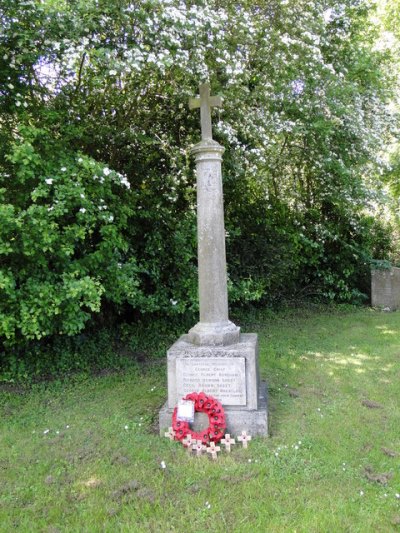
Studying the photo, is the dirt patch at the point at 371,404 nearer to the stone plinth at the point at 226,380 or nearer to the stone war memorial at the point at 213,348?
the stone war memorial at the point at 213,348

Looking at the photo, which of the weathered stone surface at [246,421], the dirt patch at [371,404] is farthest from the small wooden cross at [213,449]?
the dirt patch at [371,404]

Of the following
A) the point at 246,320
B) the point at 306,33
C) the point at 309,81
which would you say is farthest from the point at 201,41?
the point at 246,320

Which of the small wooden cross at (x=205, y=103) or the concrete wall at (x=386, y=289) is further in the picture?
the concrete wall at (x=386, y=289)

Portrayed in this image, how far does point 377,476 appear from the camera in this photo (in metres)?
3.44

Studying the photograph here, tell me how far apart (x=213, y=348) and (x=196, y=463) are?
42.2 inches

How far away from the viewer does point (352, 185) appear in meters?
8.79

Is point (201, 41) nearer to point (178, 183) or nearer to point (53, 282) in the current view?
point (178, 183)

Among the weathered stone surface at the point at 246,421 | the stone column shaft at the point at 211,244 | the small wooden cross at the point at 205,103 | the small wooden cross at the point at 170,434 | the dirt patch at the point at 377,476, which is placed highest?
the small wooden cross at the point at 205,103

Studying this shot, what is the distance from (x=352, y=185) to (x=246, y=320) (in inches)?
141

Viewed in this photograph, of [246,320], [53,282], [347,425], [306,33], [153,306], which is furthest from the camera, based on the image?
[246,320]

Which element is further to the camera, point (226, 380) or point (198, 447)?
point (226, 380)

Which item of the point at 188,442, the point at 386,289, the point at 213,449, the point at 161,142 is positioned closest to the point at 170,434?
the point at 188,442

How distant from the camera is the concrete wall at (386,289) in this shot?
11.1 m

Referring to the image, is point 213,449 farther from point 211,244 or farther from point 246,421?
point 211,244
